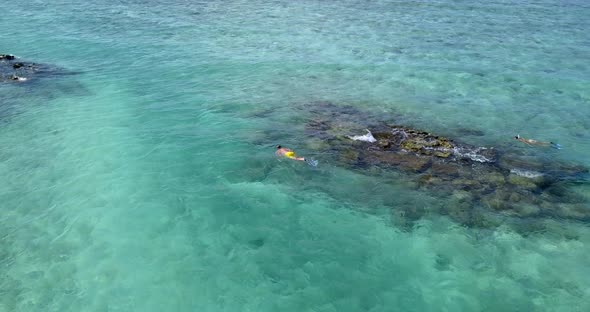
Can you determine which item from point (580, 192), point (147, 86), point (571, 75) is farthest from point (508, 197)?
point (147, 86)

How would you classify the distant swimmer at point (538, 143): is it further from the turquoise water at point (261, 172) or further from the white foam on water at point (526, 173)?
the white foam on water at point (526, 173)

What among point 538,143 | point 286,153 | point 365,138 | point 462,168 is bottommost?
point 286,153

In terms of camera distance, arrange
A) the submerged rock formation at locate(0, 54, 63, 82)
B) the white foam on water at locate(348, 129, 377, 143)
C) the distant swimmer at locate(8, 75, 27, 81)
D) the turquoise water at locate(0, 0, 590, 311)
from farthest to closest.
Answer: the submerged rock formation at locate(0, 54, 63, 82) → the distant swimmer at locate(8, 75, 27, 81) → the white foam on water at locate(348, 129, 377, 143) → the turquoise water at locate(0, 0, 590, 311)

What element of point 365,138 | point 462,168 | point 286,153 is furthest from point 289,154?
point 462,168

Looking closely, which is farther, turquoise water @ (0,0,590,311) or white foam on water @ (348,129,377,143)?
white foam on water @ (348,129,377,143)

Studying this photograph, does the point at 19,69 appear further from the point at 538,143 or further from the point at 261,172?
the point at 538,143

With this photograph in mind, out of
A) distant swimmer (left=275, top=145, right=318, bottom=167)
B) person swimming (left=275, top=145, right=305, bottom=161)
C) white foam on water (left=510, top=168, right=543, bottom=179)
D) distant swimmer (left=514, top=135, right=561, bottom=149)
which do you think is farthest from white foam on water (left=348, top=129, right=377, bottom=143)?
distant swimmer (left=514, top=135, right=561, bottom=149)

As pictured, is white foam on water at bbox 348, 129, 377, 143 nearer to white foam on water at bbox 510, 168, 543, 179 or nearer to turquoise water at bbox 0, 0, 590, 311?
turquoise water at bbox 0, 0, 590, 311
